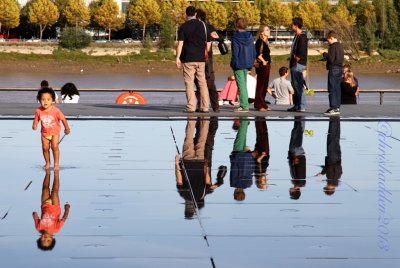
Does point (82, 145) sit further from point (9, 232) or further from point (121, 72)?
point (121, 72)

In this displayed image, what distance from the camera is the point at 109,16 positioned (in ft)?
435

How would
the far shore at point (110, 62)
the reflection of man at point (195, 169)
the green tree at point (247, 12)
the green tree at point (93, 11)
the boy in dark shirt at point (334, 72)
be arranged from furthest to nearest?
the green tree at point (247, 12), the green tree at point (93, 11), the far shore at point (110, 62), the boy in dark shirt at point (334, 72), the reflection of man at point (195, 169)

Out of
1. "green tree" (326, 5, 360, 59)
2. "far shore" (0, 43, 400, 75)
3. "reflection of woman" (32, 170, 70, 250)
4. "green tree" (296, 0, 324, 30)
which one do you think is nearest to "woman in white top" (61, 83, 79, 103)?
"reflection of woman" (32, 170, 70, 250)

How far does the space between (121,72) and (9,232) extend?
10168cm

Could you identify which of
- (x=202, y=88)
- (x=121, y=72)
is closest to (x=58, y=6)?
(x=121, y=72)

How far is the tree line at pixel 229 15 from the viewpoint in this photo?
421 ft

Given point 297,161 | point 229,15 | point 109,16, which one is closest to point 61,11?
point 109,16

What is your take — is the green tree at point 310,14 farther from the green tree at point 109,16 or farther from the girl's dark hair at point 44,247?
the girl's dark hair at point 44,247

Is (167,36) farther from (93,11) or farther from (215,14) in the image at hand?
(93,11)

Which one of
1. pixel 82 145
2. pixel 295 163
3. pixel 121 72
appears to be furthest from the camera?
pixel 121 72

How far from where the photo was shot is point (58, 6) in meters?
139

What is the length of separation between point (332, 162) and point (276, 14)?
13024cm

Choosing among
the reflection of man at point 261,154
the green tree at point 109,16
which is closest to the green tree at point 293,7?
the green tree at point 109,16

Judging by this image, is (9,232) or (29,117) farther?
(29,117)
